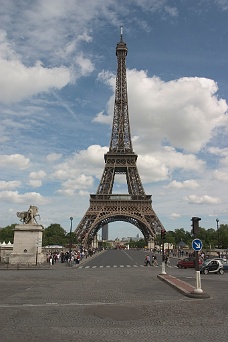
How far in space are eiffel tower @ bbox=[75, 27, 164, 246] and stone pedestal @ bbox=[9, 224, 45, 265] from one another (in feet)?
162

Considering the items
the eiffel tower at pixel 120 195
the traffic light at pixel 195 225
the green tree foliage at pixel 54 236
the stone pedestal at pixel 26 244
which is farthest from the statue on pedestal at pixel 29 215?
the green tree foliage at pixel 54 236

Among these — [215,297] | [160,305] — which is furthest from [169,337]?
[215,297]

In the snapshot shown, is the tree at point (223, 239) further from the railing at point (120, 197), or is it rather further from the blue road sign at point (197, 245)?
the blue road sign at point (197, 245)

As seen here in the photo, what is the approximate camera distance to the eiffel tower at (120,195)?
Answer: 3676 inches

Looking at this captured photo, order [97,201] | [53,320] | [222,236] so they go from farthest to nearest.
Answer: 1. [222,236]
2. [97,201]
3. [53,320]

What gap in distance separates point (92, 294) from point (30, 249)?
24.9 metres

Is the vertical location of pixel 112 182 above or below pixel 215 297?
above

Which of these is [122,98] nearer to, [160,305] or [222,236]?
[222,236]

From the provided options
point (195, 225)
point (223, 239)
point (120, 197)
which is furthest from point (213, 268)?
point (223, 239)

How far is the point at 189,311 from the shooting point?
12.8 metres

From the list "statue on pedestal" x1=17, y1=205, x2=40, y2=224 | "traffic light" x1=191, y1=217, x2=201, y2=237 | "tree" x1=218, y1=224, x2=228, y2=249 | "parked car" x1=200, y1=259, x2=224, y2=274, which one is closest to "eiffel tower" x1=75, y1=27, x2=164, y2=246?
"tree" x1=218, y1=224, x2=228, y2=249

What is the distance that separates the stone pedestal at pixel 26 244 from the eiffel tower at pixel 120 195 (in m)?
49.4

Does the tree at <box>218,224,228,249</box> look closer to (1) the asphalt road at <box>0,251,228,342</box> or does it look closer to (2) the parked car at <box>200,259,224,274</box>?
(2) the parked car at <box>200,259,224,274</box>

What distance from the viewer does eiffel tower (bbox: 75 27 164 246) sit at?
9338 centimetres
